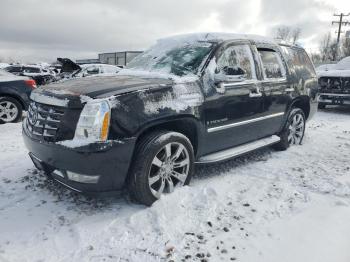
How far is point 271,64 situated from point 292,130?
4.67ft

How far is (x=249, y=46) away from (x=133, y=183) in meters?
2.56

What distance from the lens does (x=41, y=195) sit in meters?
3.73

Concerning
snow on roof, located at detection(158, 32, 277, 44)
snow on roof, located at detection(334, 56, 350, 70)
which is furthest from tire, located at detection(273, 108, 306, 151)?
snow on roof, located at detection(334, 56, 350, 70)

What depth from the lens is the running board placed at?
400 centimetres

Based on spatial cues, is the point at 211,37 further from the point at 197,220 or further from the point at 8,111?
the point at 8,111

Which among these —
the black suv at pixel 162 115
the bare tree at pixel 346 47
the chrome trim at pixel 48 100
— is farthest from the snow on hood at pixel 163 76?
the bare tree at pixel 346 47

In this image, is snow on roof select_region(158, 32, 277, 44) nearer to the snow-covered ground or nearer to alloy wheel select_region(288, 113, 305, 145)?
alloy wheel select_region(288, 113, 305, 145)

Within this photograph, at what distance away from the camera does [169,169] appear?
11.8 ft

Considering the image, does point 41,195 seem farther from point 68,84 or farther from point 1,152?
point 1,152

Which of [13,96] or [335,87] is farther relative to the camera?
[335,87]

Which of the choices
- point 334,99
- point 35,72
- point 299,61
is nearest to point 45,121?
point 299,61

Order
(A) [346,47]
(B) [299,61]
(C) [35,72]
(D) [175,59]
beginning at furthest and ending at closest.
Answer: (A) [346,47]
(C) [35,72]
(B) [299,61]
(D) [175,59]

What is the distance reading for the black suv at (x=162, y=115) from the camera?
304 centimetres

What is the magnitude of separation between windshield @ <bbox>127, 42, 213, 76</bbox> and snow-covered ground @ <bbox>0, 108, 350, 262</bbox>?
138 cm
